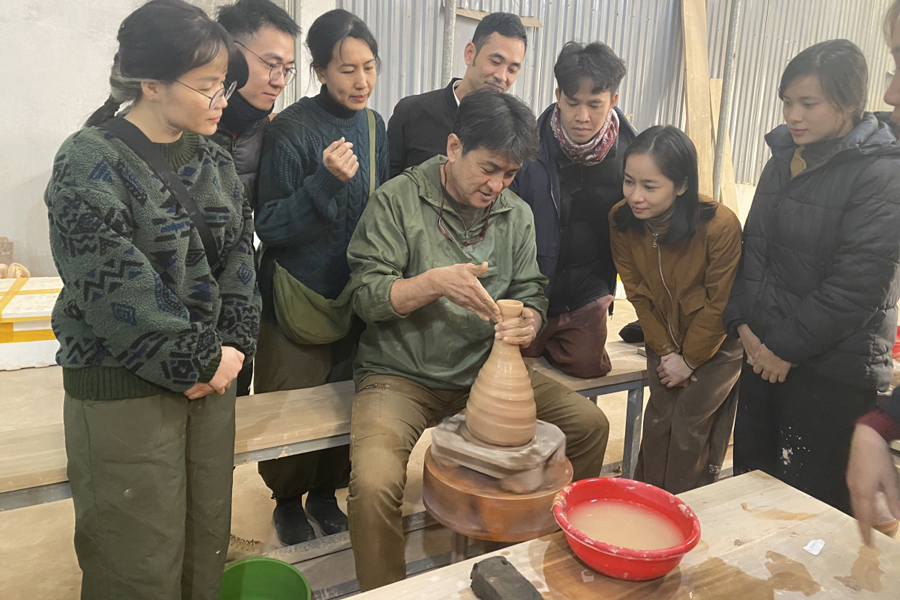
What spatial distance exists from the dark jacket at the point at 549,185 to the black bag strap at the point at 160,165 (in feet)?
4.95

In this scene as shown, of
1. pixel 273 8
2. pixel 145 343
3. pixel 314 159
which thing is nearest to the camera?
pixel 145 343

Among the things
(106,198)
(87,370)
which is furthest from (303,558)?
(106,198)

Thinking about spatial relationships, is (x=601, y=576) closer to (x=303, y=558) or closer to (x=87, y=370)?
(x=87, y=370)

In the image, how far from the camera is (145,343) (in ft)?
5.14

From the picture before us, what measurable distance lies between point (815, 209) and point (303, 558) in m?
2.41

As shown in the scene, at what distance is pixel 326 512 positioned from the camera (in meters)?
2.92

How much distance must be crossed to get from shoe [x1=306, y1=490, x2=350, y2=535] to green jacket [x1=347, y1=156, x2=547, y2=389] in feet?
2.76

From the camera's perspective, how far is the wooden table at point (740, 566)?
4.66ft

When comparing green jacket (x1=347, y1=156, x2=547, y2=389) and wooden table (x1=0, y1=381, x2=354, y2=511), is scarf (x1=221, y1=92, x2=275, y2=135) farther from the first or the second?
wooden table (x1=0, y1=381, x2=354, y2=511)

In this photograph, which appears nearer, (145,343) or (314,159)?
(145,343)

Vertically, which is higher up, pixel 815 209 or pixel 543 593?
pixel 815 209

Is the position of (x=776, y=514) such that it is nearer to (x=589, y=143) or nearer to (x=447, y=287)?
(x=447, y=287)

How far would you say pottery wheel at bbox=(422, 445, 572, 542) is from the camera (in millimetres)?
1871

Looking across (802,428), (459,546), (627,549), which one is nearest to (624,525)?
(627,549)
